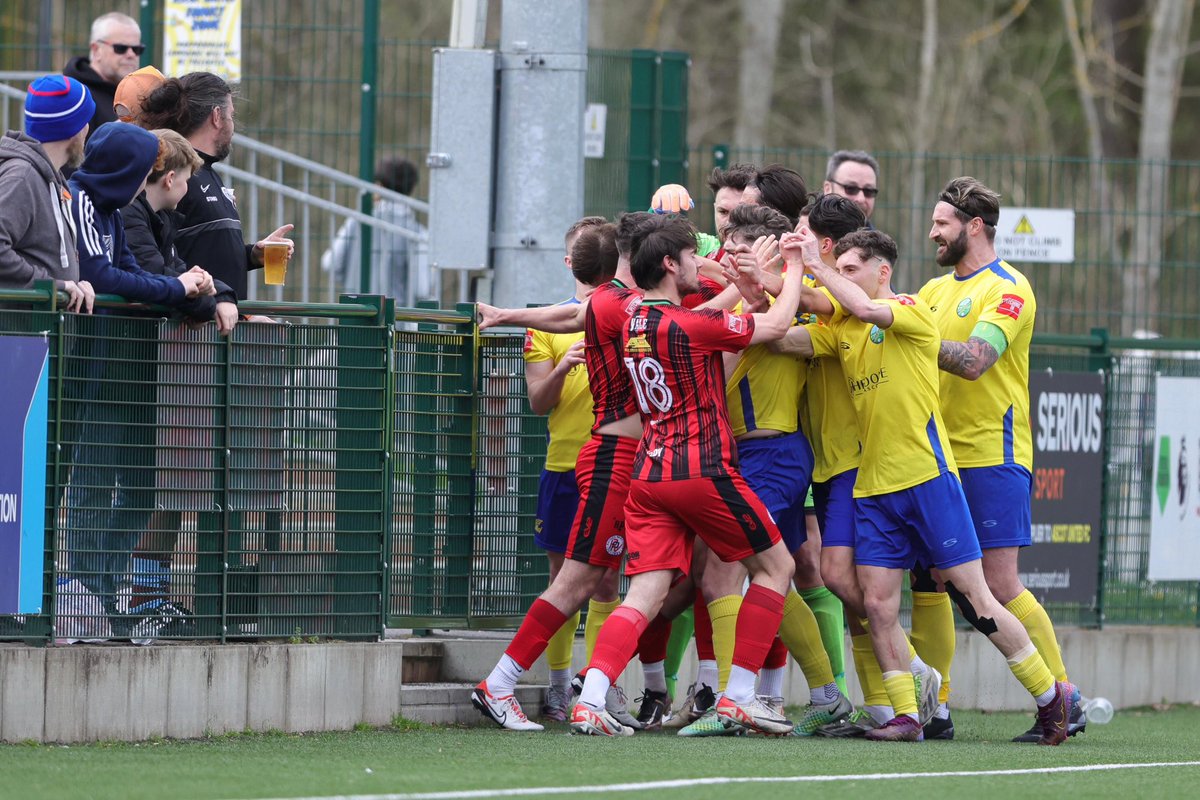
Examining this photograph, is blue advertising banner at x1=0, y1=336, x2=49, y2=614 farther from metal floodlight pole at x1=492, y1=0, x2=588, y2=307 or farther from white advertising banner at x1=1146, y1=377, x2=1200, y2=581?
white advertising banner at x1=1146, y1=377, x2=1200, y2=581

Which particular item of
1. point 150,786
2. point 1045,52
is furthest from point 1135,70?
point 150,786

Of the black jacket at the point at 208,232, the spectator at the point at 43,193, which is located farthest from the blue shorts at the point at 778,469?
the spectator at the point at 43,193

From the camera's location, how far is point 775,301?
25.1 ft

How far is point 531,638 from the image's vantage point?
26.2ft

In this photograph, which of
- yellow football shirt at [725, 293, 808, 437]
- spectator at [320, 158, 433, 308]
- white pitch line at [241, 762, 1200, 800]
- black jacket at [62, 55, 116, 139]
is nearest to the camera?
white pitch line at [241, 762, 1200, 800]

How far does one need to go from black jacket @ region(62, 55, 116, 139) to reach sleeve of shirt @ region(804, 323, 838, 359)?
4.42 m

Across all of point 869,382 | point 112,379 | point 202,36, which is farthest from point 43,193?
point 202,36

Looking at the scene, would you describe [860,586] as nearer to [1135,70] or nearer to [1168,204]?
[1168,204]

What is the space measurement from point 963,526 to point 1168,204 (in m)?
6.43

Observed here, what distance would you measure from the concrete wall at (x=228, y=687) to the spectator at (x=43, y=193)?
4.54 ft

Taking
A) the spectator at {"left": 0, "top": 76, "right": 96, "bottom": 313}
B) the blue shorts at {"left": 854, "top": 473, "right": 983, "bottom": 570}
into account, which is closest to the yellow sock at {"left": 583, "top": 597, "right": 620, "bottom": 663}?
the blue shorts at {"left": 854, "top": 473, "right": 983, "bottom": 570}

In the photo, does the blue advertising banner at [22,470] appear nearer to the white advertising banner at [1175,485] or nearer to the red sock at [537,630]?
the red sock at [537,630]

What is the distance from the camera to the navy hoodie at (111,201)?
23.9ft

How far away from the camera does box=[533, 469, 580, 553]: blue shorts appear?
8.41 meters
